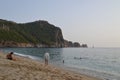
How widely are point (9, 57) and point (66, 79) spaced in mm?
13143

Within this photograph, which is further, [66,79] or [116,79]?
[116,79]

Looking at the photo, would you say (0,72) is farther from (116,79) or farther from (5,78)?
(116,79)

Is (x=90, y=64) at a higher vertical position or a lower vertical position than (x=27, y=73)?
lower

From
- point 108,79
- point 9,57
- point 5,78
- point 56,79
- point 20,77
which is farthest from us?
point 9,57

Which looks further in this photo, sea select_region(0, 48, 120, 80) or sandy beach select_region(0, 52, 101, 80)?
sea select_region(0, 48, 120, 80)

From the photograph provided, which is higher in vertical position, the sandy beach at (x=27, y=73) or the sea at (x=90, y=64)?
the sandy beach at (x=27, y=73)

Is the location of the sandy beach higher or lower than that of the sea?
higher

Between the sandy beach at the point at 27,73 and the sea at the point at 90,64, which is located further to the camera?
the sea at the point at 90,64

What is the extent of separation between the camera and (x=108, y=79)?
25.0 metres

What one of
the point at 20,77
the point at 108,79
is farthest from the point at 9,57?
the point at 20,77

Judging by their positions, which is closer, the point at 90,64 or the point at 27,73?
the point at 27,73

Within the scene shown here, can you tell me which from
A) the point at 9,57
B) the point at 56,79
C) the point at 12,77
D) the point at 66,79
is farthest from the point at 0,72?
the point at 9,57

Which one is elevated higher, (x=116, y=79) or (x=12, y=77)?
(x=12, y=77)

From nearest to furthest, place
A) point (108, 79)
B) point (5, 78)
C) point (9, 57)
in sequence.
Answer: point (5, 78) < point (108, 79) < point (9, 57)
